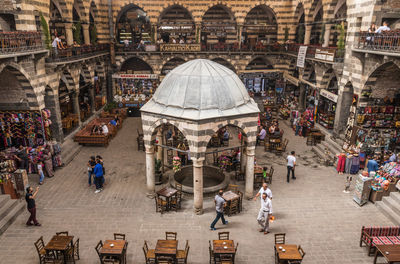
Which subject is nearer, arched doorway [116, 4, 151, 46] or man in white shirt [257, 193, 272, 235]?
man in white shirt [257, 193, 272, 235]

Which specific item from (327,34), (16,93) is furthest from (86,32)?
(327,34)

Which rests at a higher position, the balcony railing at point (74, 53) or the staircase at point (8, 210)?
the balcony railing at point (74, 53)

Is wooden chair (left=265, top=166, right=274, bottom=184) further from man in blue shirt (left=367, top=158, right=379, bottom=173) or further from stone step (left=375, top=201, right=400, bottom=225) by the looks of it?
man in blue shirt (left=367, top=158, right=379, bottom=173)

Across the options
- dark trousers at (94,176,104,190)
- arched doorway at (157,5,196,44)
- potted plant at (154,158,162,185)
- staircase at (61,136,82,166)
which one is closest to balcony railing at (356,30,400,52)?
potted plant at (154,158,162,185)

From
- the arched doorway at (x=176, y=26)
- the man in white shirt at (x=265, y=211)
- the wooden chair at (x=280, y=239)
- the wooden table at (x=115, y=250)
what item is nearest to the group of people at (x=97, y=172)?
the wooden table at (x=115, y=250)

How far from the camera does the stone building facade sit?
14828 mm

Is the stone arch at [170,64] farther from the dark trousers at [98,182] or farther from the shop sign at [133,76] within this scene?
the dark trousers at [98,182]

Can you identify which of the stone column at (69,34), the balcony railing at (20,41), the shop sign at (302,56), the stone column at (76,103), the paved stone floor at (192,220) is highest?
the stone column at (69,34)

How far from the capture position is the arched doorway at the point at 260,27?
88.0 feet

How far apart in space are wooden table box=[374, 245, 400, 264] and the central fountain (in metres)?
5.97

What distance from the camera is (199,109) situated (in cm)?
1105

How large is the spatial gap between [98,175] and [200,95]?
18.8 ft

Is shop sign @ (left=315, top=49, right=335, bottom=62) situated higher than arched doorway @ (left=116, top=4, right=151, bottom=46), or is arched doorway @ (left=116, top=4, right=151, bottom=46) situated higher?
arched doorway @ (left=116, top=4, right=151, bottom=46)

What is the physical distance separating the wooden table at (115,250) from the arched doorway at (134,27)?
2108 cm
